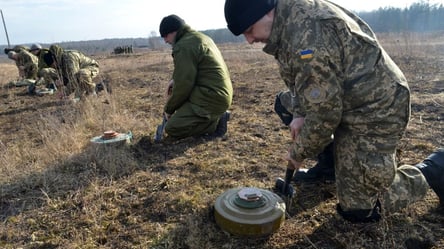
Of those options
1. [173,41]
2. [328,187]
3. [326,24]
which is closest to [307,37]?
[326,24]

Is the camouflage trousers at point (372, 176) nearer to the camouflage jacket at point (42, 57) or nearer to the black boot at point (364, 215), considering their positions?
the black boot at point (364, 215)

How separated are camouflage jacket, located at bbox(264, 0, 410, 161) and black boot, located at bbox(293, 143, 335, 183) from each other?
2.68 feet

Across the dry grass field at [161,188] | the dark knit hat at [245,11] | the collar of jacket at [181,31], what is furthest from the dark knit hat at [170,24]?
the dark knit hat at [245,11]

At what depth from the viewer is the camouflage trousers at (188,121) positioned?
4.30 m

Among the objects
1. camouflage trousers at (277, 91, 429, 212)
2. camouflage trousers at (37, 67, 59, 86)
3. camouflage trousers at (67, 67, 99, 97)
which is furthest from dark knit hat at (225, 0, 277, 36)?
camouflage trousers at (37, 67, 59, 86)

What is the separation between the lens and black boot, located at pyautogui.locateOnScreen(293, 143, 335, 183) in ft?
10.1

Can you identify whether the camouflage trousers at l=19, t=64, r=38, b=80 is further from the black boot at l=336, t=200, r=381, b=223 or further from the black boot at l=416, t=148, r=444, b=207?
the black boot at l=416, t=148, r=444, b=207

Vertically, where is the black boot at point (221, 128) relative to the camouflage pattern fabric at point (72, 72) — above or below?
below

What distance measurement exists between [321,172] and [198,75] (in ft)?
6.83

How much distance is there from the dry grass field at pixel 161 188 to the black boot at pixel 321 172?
11 cm

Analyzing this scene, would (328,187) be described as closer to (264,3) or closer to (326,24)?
(326,24)

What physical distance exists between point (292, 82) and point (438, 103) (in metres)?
4.36

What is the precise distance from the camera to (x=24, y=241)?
2.48m

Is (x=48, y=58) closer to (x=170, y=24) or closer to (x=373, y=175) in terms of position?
(x=170, y=24)
